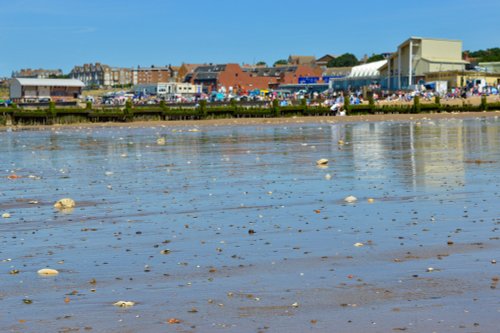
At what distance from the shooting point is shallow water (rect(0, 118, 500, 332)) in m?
7.20

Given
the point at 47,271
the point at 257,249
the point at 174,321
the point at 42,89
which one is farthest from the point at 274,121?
the point at 42,89

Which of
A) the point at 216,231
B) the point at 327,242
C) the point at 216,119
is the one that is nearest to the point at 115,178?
the point at 216,231

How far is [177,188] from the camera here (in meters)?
16.8

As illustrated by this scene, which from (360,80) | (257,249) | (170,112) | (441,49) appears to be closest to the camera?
(257,249)

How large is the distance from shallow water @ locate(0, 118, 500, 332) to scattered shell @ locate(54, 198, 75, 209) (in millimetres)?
205

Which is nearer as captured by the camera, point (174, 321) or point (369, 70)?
point (174, 321)

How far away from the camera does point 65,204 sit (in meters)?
14.2

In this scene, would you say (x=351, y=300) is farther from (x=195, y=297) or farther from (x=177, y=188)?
(x=177, y=188)

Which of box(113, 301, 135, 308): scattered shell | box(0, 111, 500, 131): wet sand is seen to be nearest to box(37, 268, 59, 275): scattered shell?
box(113, 301, 135, 308): scattered shell

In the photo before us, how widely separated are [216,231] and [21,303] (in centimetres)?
405

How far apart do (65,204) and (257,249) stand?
5.26m

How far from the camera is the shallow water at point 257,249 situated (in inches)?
284

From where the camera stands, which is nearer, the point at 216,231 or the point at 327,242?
the point at 327,242

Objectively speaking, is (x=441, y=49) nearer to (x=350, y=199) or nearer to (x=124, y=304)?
→ (x=350, y=199)
